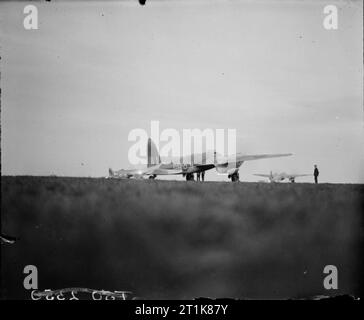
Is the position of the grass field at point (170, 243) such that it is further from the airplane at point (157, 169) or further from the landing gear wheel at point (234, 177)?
the landing gear wheel at point (234, 177)

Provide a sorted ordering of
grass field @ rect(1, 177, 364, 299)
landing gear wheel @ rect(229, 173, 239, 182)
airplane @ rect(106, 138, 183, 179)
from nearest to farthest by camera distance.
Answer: grass field @ rect(1, 177, 364, 299) < airplane @ rect(106, 138, 183, 179) < landing gear wheel @ rect(229, 173, 239, 182)

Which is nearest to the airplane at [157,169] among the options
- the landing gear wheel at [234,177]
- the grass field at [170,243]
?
the grass field at [170,243]

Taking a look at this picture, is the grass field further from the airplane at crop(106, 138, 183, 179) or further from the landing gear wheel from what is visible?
the landing gear wheel

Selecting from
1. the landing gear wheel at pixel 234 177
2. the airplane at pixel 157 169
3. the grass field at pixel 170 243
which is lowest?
the grass field at pixel 170 243

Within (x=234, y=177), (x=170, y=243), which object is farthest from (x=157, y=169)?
(x=170, y=243)

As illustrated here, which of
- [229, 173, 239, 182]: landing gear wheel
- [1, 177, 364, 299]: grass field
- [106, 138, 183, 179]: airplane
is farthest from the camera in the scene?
[229, 173, 239, 182]: landing gear wheel

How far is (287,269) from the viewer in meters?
4.48

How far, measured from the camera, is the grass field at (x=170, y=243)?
4.20 metres

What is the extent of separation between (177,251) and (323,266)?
170 cm

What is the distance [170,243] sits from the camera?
4.55m

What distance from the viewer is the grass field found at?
420 cm

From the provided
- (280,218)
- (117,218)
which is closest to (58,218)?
(117,218)

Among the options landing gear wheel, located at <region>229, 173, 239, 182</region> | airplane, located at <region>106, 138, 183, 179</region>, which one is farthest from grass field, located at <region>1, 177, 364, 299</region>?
landing gear wheel, located at <region>229, 173, 239, 182</region>

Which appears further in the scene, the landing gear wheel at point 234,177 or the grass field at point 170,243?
the landing gear wheel at point 234,177
